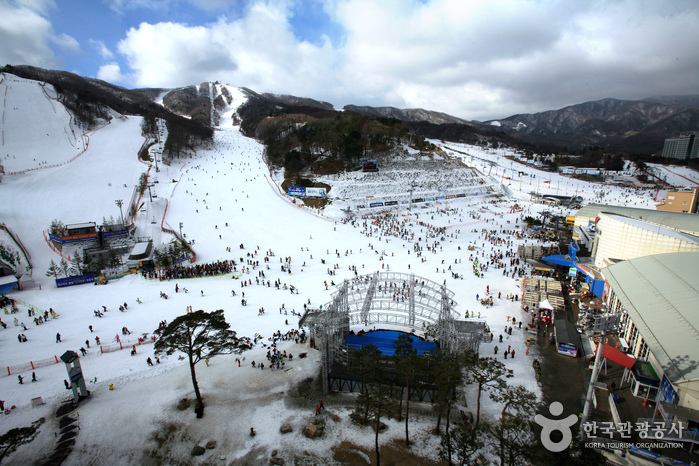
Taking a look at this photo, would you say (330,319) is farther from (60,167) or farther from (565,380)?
(60,167)

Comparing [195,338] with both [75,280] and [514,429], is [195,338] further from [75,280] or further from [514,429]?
[75,280]

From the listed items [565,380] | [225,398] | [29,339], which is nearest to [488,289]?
[565,380]

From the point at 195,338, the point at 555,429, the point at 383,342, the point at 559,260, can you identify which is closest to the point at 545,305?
the point at 555,429

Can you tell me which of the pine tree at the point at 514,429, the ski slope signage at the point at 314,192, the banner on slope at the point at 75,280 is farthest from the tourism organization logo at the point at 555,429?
the ski slope signage at the point at 314,192

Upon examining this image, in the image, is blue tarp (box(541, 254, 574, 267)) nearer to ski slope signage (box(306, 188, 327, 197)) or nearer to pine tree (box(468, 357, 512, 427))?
pine tree (box(468, 357, 512, 427))

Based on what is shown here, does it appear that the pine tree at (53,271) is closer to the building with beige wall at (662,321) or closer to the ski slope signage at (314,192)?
the ski slope signage at (314,192)
